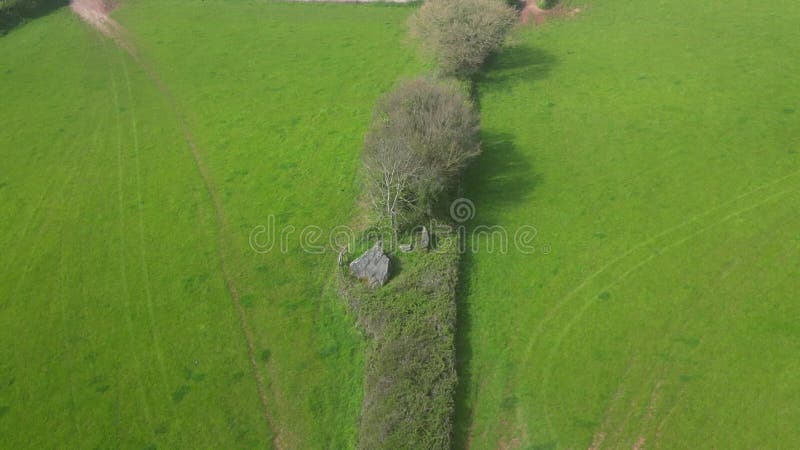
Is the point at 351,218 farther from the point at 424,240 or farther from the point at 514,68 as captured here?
the point at 514,68

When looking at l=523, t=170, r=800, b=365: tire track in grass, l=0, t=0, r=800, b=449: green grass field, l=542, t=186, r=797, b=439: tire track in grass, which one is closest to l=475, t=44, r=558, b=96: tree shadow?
l=0, t=0, r=800, b=449: green grass field

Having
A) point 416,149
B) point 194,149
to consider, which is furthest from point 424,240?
point 194,149

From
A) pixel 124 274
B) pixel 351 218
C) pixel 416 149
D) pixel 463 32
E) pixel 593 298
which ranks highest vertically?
pixel 463 32

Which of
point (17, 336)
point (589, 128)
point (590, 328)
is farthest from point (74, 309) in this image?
point (589, 128)

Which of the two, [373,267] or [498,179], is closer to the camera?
[373,267]

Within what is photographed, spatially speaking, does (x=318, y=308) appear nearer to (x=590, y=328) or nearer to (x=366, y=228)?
(x=366, y=228)

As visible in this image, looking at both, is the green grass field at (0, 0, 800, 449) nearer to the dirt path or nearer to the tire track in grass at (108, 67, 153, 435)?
the tire track in grass at (108, 67, 153, 435)

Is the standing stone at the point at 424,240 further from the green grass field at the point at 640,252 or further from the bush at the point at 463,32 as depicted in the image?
the bush at the point at 463,32
